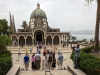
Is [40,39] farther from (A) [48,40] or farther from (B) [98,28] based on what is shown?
(B) [98,28]

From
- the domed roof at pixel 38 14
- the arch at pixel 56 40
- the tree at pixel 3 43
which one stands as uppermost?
the domed roof at pixel 38 14

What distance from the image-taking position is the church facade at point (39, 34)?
46.1 meters

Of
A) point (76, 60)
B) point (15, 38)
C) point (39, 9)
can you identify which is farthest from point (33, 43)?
point (76, 60)

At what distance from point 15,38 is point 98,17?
121 feet

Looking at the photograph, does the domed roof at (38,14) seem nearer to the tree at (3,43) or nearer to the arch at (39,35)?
the arch at (39,35)

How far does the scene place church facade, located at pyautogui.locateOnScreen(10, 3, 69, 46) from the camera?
46125 mm

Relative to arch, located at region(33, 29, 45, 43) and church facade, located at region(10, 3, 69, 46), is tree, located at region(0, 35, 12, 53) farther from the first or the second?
arch, located at region(33, 29, 45, 43)

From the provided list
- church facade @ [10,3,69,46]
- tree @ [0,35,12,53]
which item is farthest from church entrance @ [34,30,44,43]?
tree @ [0,35,12,53]

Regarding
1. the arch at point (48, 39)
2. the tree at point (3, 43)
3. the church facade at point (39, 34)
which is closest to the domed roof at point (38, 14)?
the church facade at point (39, 34)

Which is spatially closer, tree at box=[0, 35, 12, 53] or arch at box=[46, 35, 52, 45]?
tree at box=[0, 35, 12, 53]

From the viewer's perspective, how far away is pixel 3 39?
46.6 feet

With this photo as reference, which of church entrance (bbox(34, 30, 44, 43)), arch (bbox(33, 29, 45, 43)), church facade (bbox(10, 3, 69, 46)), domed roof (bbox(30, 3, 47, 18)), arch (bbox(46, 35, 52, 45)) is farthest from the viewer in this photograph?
domed roof (bbox(30, 3, 47, 18))

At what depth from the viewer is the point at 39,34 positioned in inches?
1874

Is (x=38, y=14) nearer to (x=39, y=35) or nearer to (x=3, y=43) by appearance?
(x=39, y=35)
